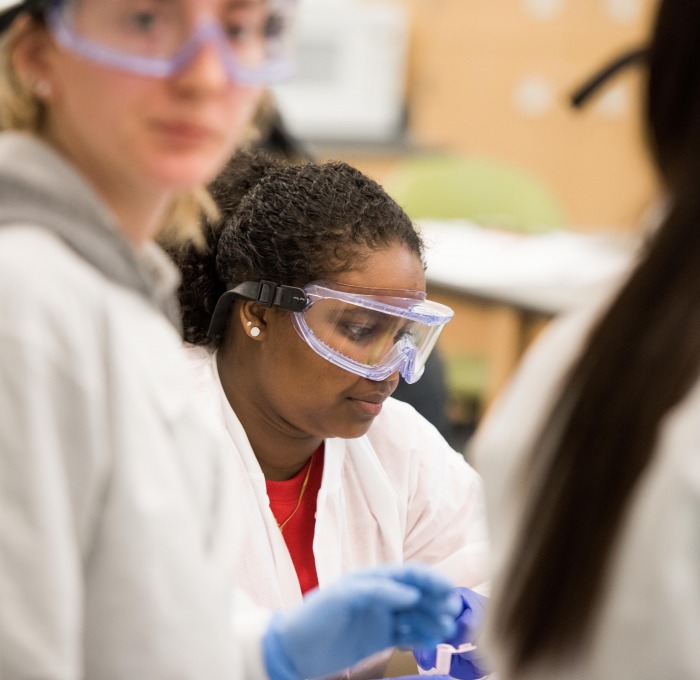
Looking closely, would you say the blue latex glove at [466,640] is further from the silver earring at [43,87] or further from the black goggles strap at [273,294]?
the silver earring at [43,87]

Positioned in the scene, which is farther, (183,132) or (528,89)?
(528,89)

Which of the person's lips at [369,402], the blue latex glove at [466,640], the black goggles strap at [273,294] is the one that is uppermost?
the black goggles strap at [273,294]

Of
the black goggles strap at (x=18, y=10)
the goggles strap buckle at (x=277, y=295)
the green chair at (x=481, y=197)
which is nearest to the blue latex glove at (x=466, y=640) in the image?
the goggles strap buckle at (x=277, y=295)

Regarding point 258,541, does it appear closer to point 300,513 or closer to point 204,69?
point 300,513

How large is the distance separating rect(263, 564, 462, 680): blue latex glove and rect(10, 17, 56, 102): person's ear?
0.50 meters

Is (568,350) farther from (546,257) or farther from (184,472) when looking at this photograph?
(546,257)

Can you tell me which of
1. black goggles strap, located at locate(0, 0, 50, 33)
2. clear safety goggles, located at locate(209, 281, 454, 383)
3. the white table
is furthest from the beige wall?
black goggles strap, located at locate(0, 0, 50, 33)

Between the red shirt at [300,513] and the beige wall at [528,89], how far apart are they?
163 inches

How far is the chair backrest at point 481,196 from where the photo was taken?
430cm

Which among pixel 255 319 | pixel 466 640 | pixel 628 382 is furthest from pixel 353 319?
pixel 628 382

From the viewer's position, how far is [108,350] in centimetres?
83

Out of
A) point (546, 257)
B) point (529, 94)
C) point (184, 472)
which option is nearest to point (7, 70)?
point (184, 472)

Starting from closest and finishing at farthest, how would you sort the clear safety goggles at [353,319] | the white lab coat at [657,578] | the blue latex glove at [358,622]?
the white lab coat at [657,578]
the blue latex glove at [358,622]
the clear safety goggles at [353,319]

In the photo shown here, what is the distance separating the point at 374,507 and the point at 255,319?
12.1 inches
